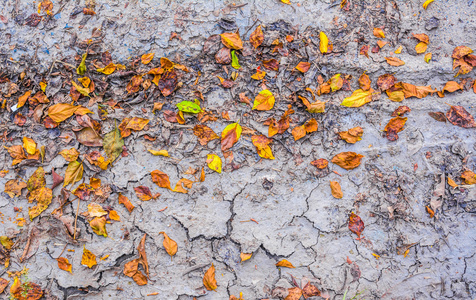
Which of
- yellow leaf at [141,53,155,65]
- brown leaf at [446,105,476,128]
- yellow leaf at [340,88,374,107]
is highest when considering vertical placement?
yellow leaf at [141,53,155,65]

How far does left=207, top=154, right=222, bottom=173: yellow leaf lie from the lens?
5.32 ft

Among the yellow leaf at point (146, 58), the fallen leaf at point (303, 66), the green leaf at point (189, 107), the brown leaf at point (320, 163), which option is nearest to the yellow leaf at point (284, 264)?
the brown leaf at point (320, 163)

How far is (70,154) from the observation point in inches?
64.6

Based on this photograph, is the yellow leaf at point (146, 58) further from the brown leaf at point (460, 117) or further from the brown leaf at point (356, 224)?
the brown leaf at point (460, 117)

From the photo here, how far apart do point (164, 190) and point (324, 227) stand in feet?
3.04

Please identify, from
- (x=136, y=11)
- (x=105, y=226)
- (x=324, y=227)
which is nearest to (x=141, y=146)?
(x=105, y=226)

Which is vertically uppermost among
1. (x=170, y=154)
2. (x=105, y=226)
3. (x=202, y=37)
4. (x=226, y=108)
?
(x=202, y=37)

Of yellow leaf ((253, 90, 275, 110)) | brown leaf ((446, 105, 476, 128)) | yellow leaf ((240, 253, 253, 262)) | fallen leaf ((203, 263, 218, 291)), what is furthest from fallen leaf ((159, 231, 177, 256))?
brown leaf ((446, 105, 476, 128))

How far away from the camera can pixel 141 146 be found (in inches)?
64.9

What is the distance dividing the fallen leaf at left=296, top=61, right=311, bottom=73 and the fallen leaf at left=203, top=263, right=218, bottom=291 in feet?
4.04

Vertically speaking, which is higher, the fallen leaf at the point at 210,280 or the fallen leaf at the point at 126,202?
the fallen leaf at the point at 126,202

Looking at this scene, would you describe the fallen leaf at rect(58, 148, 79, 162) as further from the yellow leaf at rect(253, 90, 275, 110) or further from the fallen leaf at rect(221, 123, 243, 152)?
the yellow leaf at rect(253, 90, 275, 110)

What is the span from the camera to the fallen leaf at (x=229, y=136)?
1630mm

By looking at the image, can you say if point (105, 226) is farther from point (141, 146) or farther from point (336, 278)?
point (336, 278)
